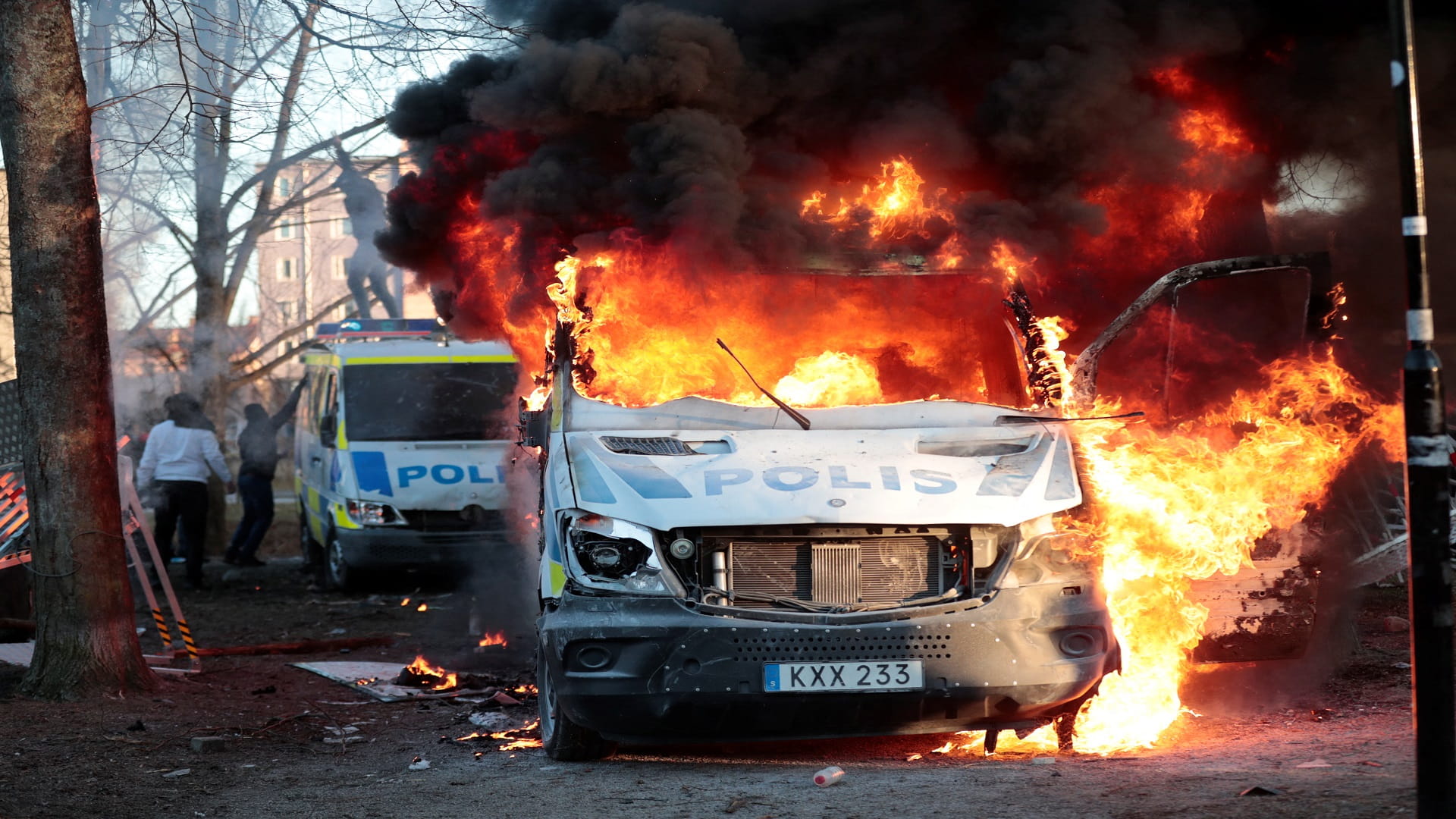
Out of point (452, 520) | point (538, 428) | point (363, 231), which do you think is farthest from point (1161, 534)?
point (363, 231)

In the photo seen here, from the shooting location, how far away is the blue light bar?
48.1 feet

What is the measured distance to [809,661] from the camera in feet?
18.5

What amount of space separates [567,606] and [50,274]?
407cm

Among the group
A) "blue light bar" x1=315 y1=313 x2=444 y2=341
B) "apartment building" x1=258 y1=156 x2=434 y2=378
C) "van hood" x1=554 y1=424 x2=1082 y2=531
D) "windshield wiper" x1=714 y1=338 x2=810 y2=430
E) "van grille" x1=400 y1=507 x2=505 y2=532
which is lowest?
"van grille" x1=400 y1=507 x2=505 y2=532

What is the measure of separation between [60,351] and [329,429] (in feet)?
19.4

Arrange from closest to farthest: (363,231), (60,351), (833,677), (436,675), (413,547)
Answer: (833,677)
(60,351)
(436,675)
(413,547)
(363,231)

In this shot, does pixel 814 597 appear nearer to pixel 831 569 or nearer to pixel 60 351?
pixel 831 569

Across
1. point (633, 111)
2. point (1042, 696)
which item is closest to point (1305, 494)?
point (1042, 696)

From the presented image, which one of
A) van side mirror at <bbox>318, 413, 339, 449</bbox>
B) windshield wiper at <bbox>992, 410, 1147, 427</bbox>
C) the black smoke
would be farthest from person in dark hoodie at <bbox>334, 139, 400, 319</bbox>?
windshield wiper at <bbox>992, 410, 1147, 427</bbox>

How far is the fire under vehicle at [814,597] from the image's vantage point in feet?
18.5

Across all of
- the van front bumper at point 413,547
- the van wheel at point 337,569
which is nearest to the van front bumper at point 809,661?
the van front bumper at point 413,547

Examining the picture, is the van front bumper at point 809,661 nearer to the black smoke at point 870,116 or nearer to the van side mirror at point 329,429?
the black smoke at point 870,116

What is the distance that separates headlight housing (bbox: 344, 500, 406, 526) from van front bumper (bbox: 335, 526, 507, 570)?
6 cm

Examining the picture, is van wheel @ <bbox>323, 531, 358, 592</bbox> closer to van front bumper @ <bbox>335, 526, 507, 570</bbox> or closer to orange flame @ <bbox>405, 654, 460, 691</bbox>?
van front bumper @ <bbox>335, 526, 507, 570</bbox>
